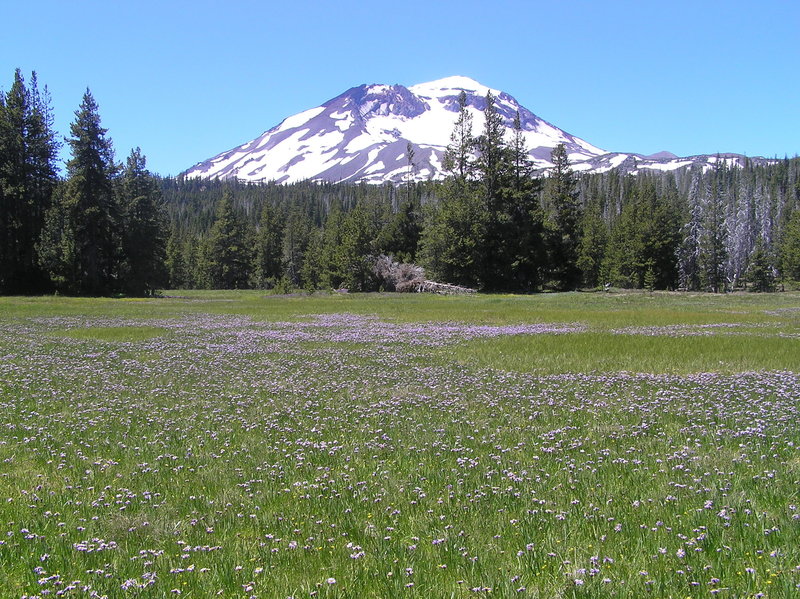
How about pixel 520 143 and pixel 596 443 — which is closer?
pixel 596 443

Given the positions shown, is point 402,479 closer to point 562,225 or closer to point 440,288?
point 440,288

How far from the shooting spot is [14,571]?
506 centimetres

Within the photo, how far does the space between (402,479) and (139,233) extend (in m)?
81.2

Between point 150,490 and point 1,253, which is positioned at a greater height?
point 1,253

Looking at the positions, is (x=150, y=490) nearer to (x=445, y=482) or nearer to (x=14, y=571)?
(x=14, y=571)

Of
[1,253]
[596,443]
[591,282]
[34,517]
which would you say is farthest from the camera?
[591,282]

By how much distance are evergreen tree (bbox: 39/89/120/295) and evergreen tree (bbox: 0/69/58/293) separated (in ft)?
13.8

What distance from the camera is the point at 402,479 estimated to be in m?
7.44

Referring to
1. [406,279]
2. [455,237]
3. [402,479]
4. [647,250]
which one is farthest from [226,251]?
[402,479]

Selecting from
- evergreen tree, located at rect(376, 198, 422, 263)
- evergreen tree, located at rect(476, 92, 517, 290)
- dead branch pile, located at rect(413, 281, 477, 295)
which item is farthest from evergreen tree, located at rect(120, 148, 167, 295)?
evergreen tree, located at rect(476, 92, 517, 290)

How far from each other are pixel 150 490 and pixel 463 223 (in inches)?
2838

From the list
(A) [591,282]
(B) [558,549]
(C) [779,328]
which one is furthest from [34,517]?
(A) [591,282]

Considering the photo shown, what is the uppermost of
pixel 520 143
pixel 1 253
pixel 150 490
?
pixel 520 143

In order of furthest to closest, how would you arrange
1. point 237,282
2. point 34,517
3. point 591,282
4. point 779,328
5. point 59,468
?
point 237,282 → point 591,282 → point 779,328 → point 59,468 → point 34,517
